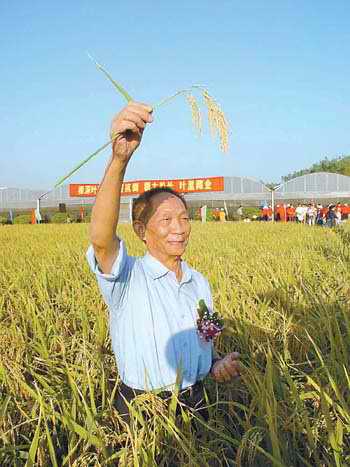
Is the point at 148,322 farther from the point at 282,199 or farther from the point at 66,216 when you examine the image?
the point at 282,199

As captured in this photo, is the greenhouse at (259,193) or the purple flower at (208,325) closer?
the purple flower at (208,325)

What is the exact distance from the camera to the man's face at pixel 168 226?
145 centimetres

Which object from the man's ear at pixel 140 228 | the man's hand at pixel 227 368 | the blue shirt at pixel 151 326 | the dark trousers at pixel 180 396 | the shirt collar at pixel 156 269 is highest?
the man's ear at pixel 140 228

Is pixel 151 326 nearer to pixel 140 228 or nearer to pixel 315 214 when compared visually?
pixel 140 228

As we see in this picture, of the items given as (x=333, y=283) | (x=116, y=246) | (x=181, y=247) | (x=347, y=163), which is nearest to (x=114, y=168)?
(x=116, y=246)

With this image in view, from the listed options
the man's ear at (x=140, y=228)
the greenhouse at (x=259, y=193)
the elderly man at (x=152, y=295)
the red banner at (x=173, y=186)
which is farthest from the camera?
the red banner at (x=173, y=186)

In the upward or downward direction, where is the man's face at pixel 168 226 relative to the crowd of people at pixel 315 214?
upward

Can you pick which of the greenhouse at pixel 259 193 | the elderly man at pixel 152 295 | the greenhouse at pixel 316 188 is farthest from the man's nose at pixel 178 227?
the greenhouse at pixel 316 188

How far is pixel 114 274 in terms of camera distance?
132 centimetres

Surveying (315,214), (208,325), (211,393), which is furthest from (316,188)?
(208,325)

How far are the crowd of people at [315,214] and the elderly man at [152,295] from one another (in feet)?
47.7

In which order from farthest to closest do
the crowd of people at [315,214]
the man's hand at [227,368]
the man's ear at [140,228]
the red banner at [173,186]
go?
1. the red banner at [173,186]
2. the crowd of people at [315,214]
3. the man's ear at [140,228]
4. the man's hand at [227,368]

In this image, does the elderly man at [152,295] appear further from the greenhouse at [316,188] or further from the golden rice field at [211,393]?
the greenhouse at [316,188]

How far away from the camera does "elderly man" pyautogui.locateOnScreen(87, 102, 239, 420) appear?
126cm
